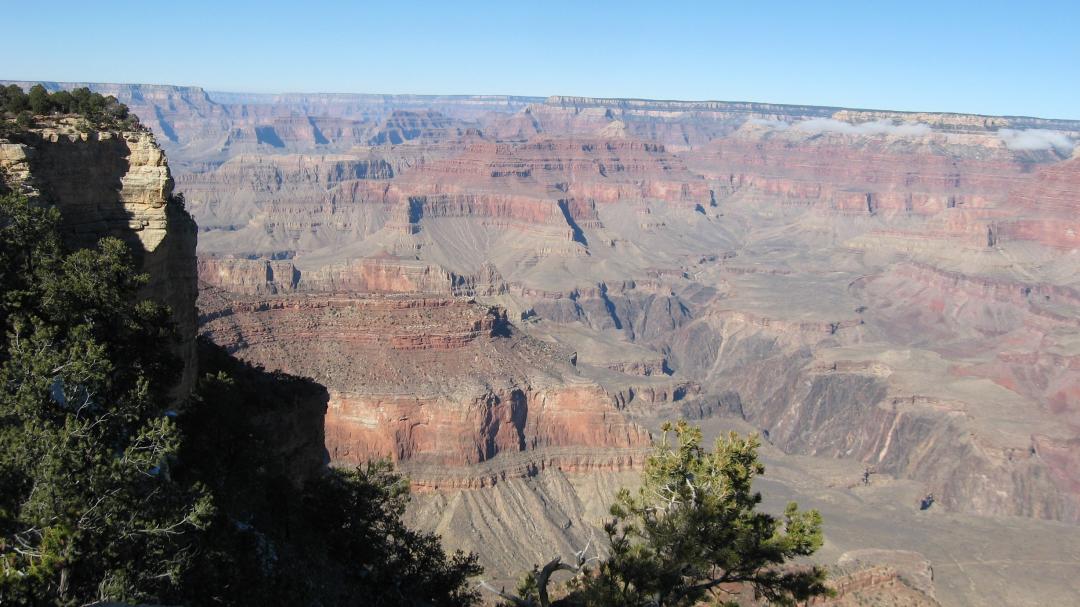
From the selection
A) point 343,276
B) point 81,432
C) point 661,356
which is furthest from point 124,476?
point 343,276

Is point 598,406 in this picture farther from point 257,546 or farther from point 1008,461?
point 1008,461

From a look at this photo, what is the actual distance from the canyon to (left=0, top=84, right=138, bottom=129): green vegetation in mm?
1890

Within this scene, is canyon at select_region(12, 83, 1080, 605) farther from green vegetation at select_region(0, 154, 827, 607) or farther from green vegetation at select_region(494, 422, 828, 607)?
green vegetation at select_region(494, 422, 828, 607)

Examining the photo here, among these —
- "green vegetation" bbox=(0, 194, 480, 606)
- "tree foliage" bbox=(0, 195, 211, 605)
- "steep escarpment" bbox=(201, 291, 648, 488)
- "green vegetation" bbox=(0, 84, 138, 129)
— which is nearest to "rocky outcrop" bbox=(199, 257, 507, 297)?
"steep escarpment" bbox=(201, 291, 648, 488)

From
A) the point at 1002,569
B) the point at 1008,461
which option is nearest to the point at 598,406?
the point at 1002,569

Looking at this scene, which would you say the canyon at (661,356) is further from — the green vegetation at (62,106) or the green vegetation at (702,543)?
the green vegetation at (702,543)

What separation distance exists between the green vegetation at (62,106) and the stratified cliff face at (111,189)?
70 centimetres

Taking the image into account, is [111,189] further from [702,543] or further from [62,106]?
[702,543]

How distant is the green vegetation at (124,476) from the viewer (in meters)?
12.6

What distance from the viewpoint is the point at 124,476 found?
13438 mm

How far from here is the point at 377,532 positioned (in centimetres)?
2573

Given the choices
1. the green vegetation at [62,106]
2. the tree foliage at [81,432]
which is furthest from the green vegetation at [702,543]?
the green vegetation at [62,106]

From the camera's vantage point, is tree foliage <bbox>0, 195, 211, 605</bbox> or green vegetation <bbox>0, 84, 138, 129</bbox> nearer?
tree foliage <bbox>0, 195, 211, 605</bbox>

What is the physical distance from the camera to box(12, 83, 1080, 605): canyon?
52562 mm
